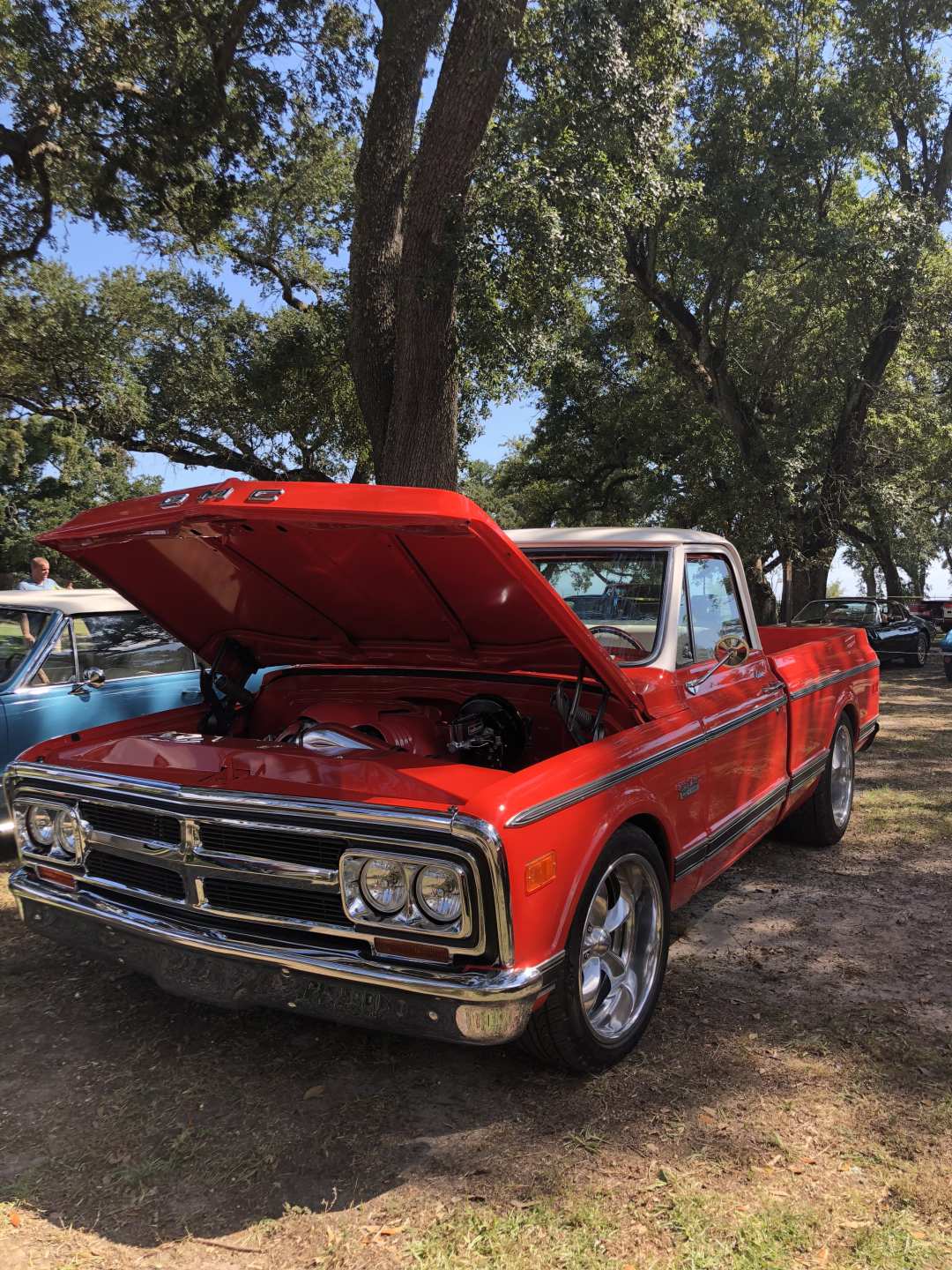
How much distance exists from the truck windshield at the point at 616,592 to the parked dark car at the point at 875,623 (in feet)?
45.1

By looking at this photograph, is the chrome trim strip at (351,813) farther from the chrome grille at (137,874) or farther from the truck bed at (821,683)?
the truck bed at (821,683)

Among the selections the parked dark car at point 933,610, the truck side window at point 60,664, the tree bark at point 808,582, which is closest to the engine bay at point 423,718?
the truck side window at point 60,664

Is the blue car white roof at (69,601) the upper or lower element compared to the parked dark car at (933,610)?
upper

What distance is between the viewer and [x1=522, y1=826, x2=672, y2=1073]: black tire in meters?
2.70

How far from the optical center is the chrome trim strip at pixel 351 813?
7.82 ft

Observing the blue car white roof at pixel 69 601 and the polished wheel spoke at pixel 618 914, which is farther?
the blue car white roof at pixel 69 601

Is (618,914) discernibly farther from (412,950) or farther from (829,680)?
(829,680)

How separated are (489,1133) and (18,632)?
4322 mm

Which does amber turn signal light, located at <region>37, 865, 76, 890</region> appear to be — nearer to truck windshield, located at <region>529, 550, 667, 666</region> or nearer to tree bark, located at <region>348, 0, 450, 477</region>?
truck windshield, located at <region>529, 550, 667, 666</region>

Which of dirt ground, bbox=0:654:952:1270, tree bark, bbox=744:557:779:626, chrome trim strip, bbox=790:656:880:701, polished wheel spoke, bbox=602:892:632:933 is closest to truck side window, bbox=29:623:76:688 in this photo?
dirt ground, bbox=0:654:952:1270

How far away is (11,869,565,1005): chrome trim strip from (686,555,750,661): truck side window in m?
1.87

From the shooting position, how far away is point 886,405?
59.6 ft

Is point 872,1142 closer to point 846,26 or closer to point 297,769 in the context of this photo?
point 297,769

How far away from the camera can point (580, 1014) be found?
2.76 metres
